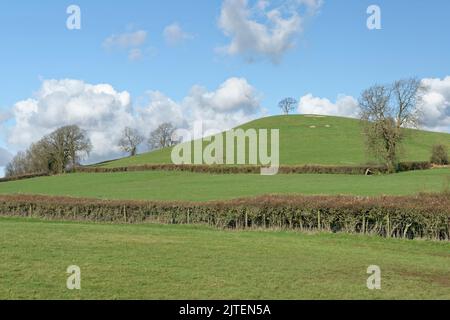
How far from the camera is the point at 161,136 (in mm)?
137500

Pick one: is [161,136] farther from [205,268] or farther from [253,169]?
[205,268]

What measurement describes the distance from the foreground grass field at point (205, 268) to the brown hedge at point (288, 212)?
12.8ft

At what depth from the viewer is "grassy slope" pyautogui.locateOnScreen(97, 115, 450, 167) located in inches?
3250

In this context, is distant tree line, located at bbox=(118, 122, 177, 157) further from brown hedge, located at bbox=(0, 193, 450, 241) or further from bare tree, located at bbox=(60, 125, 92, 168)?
brown hedge, located at bbox=(0, 193, 450, 241)

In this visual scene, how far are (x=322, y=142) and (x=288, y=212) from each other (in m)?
71.8

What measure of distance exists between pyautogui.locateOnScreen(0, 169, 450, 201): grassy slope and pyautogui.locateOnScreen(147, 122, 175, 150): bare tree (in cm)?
5560

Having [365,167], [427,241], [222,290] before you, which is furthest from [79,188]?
[222,290]

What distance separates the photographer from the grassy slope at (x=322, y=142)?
8256cm

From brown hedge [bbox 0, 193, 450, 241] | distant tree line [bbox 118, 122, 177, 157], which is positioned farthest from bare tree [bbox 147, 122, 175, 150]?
brown hedge [bbox 0, 193, 450, 241]

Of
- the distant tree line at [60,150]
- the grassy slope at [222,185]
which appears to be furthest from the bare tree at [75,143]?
the grassy slope at [222,185]

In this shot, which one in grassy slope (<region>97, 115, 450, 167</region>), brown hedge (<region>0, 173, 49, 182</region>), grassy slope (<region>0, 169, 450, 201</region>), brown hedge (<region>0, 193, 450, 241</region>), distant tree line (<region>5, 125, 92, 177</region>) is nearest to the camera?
brown hedge (<region>0, 193, 450, 241</region>)

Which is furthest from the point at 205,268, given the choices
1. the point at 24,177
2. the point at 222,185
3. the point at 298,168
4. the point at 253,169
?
the point at 24,177

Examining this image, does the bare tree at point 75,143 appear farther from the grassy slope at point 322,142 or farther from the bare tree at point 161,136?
the bare tree at point 161,136

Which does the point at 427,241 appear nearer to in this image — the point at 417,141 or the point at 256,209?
the point at 256,209
